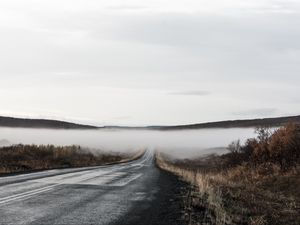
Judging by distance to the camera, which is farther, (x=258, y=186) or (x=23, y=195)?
(x=258, y=186)

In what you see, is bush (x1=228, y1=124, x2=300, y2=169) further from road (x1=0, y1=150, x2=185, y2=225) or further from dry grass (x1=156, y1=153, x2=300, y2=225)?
road (x1=0, y1=150, x2=185, y2=225)

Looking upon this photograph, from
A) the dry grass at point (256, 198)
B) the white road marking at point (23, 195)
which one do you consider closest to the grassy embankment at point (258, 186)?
the dry grass at point (256, 198)

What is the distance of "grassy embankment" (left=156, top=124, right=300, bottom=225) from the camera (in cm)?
1460

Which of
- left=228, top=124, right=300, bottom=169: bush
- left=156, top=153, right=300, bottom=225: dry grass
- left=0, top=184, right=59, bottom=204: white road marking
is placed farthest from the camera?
left=228, top=124, right=300, bottom=169: bush

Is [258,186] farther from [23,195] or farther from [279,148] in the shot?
[23,195]

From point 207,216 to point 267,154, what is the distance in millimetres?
19005

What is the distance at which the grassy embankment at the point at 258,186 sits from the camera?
1460cm

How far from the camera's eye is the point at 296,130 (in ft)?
97.9

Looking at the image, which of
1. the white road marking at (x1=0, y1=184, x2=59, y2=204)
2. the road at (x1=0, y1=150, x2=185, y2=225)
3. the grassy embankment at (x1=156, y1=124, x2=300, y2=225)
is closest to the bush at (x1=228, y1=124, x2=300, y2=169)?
the grassy embankment at (x1=156, y1=124, x2=300, y2=225)

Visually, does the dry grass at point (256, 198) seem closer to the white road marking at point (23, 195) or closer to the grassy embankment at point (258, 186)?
the grassy embankment at point (258, 186)

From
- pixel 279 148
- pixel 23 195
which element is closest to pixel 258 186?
pixel 279 148

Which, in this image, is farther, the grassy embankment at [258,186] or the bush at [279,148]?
the bush at [279,148]

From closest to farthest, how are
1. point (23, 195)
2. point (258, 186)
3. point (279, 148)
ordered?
point (23, 195) → point (258, 186) → point (279, 148)

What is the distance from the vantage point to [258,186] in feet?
84.4
